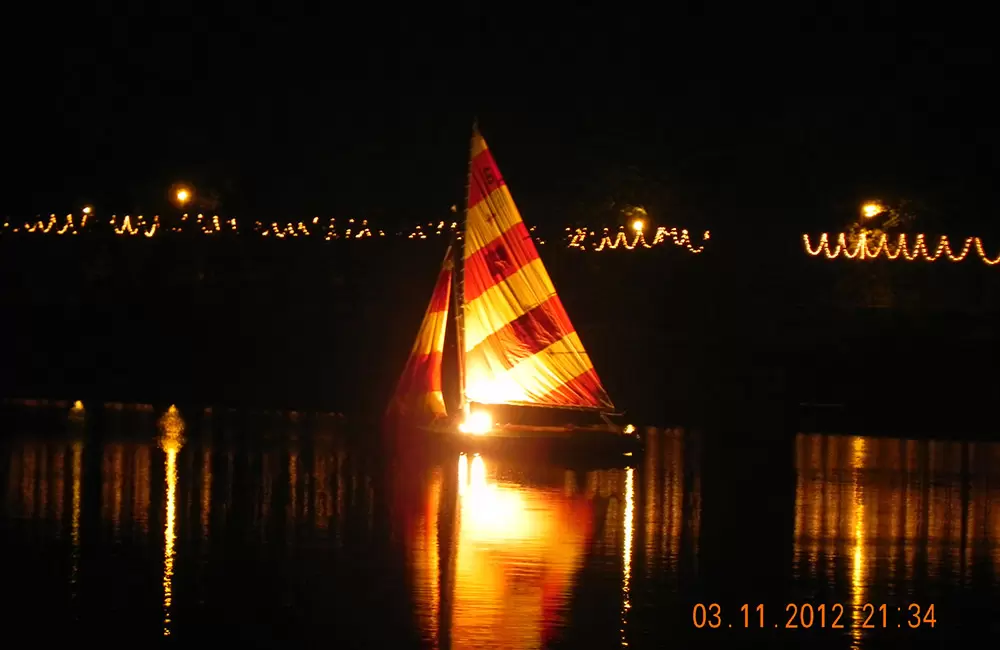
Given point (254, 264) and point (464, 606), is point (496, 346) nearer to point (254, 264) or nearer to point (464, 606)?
point (464, 606)

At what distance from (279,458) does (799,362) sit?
21.1m

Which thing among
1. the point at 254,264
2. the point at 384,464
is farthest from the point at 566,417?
the point at 254,264

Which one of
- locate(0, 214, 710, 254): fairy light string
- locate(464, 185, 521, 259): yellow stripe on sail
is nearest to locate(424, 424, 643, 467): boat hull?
locate(464, 185, 521, 259): yellow stripe on sail

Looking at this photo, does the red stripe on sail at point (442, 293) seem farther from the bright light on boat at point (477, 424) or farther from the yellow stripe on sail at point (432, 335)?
the bright light on boat at point (477, 424)

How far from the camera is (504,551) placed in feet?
64.8

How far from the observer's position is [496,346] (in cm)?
3281

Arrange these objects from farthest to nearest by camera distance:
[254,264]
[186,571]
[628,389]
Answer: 1. [254,264]
2. [628,389]
3. [186,571]

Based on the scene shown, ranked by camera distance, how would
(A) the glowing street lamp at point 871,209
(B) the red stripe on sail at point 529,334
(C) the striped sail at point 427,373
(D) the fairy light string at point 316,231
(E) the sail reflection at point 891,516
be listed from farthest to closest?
1. (A) the glowing street lamp at point 871,209
2. (D) the fairy light string at point 316,231
3. (C) the striped sail at point 427,373
4. (B) the red stripe on sail at point 529,334
5. (E) the sail reflection at point 891,516

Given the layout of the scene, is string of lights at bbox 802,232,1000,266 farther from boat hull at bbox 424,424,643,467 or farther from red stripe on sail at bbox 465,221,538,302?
boat hull at bbox 424,424,643,467

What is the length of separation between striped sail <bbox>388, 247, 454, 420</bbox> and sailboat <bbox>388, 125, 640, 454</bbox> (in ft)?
0.07

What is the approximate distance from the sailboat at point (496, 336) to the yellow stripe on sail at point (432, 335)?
2 cm

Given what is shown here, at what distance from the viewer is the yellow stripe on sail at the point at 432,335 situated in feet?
110
